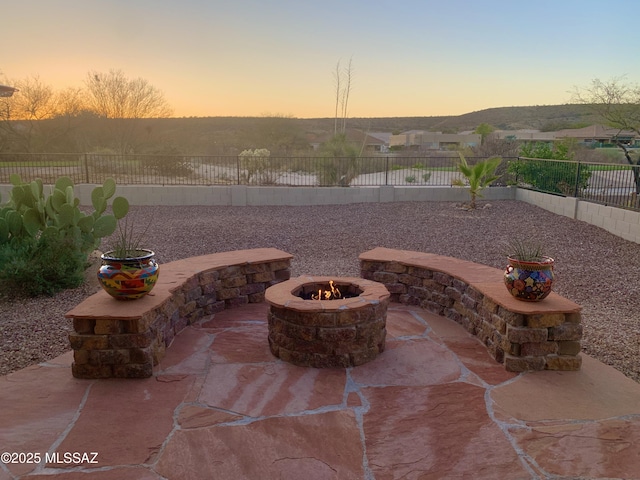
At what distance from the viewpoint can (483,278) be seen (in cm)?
444

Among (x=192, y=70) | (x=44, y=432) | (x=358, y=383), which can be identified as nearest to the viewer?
(x=44, y=432)

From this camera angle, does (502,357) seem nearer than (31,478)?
No

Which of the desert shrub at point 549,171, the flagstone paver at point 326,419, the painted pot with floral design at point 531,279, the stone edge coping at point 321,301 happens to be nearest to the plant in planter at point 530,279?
the painted pot with floral design at point 531,279

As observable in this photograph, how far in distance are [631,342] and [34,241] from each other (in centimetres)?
686

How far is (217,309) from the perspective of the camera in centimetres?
493

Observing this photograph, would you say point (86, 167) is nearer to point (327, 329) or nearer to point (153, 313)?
point (153, 313)

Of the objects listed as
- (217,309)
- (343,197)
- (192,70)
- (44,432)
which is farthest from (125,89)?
(44,432)

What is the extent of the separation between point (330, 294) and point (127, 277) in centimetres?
167

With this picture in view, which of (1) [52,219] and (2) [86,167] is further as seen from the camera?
(2) [86,167]

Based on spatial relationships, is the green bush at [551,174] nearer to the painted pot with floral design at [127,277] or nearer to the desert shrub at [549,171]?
the desert shrub at [549,171]

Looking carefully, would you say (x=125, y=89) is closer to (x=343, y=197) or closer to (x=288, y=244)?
(x=343, y=197)

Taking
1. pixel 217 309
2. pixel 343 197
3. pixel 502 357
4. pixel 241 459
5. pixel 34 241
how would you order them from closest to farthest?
pixel 241 459, pixel 502 357, pixel 217 309, pixel 34 241, pixel 343 197

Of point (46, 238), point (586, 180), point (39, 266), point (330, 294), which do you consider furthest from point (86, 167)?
point (586, 180)

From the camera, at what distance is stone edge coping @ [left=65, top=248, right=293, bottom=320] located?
11.1 ft
